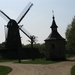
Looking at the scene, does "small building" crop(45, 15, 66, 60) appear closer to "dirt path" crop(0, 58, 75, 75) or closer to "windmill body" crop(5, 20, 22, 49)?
"windmill body" crop(5, 20, 22, 49)

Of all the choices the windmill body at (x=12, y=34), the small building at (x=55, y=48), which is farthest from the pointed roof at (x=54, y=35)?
the windmill body at (x=12, y=34)

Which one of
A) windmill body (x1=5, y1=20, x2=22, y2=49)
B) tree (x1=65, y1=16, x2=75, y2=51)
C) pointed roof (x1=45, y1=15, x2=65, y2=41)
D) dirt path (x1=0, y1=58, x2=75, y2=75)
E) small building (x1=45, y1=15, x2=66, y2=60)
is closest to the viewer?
dirt path (x1=0, y1=58, x2=75, y2=75)

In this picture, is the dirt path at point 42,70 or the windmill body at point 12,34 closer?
the dirt path at point 42,70

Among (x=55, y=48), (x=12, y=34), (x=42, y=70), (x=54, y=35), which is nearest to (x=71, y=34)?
(x=54, y=35)

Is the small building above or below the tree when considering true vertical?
below

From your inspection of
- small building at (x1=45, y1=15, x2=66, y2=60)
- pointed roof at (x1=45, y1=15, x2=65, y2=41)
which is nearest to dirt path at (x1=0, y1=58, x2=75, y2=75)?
small building at (x1=45, y1=15, x2=66, y2=60)

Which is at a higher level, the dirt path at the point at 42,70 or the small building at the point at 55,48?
the small building at the point at 55,48

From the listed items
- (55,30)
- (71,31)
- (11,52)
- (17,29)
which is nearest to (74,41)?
(71,31)

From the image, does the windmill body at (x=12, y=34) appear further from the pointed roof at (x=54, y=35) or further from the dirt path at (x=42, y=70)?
the dirt path at (x=42, y=70)

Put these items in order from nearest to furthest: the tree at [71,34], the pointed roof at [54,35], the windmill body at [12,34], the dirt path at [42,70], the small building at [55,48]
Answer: the dirt path at [42,70] → the small building at [55,48] → the pointed roof at [54,35] → the tree at [71,34] → the windmill body at [12,34]

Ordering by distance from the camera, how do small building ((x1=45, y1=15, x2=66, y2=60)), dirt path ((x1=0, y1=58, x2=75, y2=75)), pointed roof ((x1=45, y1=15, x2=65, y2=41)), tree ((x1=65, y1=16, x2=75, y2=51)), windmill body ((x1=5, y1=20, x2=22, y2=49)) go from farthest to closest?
windmill body ((x1=5, y1=20, x2=22, y2=49)) → tree ((x1=65, y1=16, x2=75, y2=51)) → pointed roof ((x1=45, y1=15, x2=65, y2=41)) → small building ((x1=45, y1=15, x2=66, y2=60)) → dirt path ((x1=0, y1=58, x2=75, y2=75))

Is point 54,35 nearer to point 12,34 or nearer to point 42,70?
point 12,34

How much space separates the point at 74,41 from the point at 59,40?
24.2ft

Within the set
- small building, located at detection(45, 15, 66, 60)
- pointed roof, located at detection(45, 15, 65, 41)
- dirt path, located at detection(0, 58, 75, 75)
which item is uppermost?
pointed roof, located at detection(45, 15, 65, 41)
